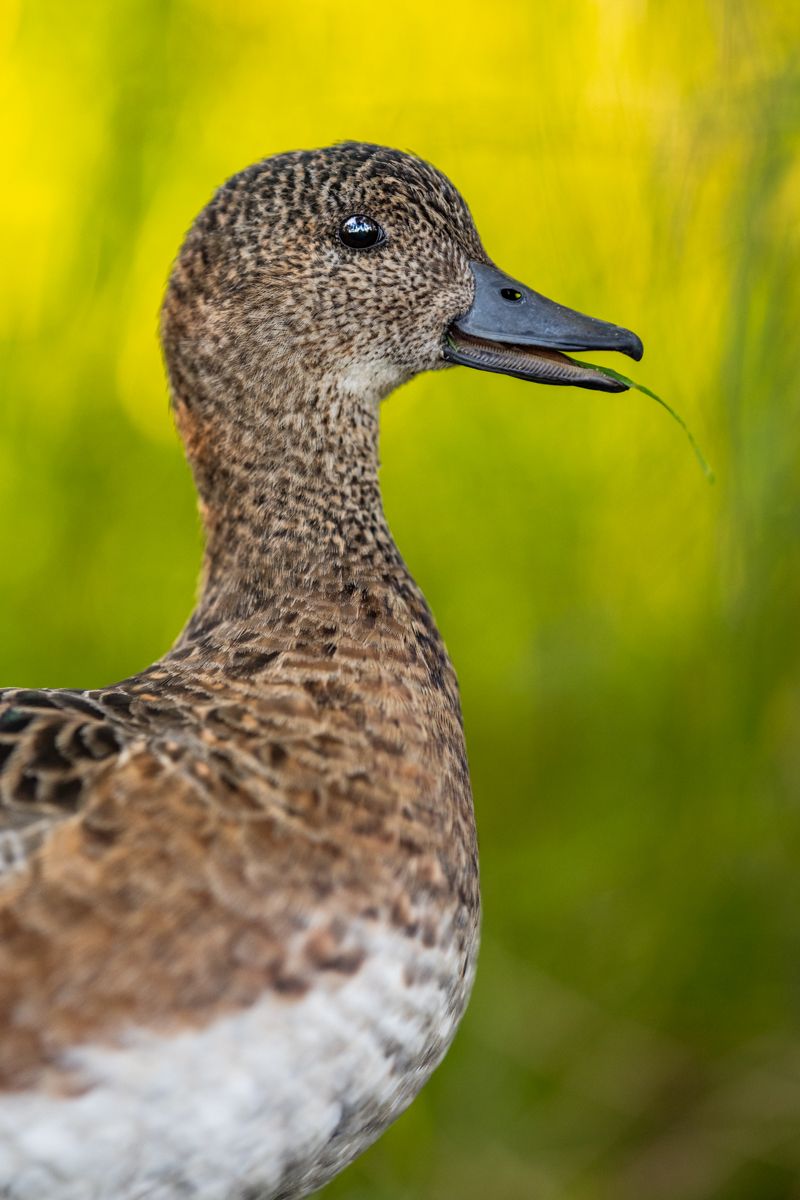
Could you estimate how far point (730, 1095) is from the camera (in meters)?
1.85

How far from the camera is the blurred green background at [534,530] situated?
171cm

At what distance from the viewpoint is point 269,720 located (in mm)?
1017

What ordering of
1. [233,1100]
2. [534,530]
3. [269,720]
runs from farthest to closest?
1. [534,530]
2. [269,720]
3. [233,1100]

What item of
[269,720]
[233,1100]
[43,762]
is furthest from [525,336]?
[233,1100]

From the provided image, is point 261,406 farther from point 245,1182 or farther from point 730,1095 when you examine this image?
point 730,1095

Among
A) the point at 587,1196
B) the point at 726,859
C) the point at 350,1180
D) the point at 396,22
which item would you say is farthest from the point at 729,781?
the point at 396,22

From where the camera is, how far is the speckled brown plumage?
2.93 feet

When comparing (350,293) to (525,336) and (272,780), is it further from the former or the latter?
(272,780)

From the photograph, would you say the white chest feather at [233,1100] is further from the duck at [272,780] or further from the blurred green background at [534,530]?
the blurred green background at [534,530]

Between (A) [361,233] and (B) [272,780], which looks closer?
(B) [272,780]

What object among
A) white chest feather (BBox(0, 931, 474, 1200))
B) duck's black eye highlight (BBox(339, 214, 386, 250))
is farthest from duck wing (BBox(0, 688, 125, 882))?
duck's black eye highlight (BBox(339, 214, 386, 250))

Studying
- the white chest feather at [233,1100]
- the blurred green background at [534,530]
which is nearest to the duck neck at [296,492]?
the white chest feather at [233,1100]

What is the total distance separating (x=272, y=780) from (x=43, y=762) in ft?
0.50

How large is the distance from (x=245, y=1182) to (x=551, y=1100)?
1106 millimetres
